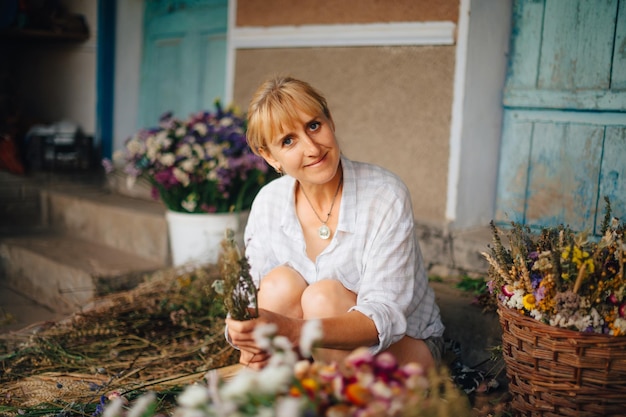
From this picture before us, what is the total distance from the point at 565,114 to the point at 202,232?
7.16ft

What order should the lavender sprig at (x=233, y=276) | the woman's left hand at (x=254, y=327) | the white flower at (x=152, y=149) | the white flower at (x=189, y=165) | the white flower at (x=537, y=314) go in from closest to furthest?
the lavender sprig at (x=233, y=276) → the woman's left hand at (x=254, y=327) → the white flower at (x=537, y=314) → the white flower at (x=189, y=165) → the white flower at (x=152, y=149)

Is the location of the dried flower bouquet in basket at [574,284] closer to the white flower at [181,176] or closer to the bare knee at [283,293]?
the bare knee at [283,293]

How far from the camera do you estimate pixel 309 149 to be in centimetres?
223

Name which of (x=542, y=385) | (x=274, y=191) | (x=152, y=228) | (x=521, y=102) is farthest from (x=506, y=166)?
(x=152, y=228)

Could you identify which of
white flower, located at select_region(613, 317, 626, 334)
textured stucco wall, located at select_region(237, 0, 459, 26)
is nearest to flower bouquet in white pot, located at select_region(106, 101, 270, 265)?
textured stucco wall, located at select_region(237, 0, 459, 26)

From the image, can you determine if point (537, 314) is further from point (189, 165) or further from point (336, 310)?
point (189, 165)

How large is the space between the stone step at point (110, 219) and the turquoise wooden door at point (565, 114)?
2347 mm

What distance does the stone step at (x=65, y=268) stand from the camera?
13.5 ft

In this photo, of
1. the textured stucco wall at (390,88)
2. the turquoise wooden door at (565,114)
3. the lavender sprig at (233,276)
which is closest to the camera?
the lavender sprig at (233,276)

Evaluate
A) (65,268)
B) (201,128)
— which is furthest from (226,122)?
(65,268)

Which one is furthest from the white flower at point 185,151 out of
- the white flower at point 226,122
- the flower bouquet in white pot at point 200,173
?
the white flower at point 226,122

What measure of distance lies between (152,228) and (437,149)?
2.09 m

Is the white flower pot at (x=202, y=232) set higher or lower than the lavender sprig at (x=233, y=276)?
lower

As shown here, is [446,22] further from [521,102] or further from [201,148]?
[201,148]
